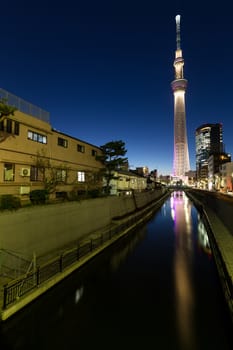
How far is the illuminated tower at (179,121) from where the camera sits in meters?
175

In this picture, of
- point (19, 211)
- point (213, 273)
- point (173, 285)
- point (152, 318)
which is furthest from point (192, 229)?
point (19, 211)

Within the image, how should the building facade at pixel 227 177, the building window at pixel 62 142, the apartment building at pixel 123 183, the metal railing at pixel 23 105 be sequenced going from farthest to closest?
the building facade at pixel 227 177
the apartment building at pixel 123 183
the building window at pixel 62 142
the metal railing at pixel 23 105

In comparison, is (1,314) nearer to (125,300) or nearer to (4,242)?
(4,242)

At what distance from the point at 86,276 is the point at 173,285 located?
5.42 m

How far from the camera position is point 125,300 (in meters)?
11.4

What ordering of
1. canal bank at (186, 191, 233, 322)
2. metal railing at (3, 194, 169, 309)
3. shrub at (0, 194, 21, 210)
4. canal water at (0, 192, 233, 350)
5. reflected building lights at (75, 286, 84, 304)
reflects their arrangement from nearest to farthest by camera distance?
canal water at (0, 192, 233, 350)
metal railing at (3, 194, 169, 309)
canal bank at (186, 191, 233, 322)
reflected building lights at (75, 286, 84, 304)
shrub at (0, 194, 21, 210)

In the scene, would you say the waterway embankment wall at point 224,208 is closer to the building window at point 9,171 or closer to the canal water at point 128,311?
the canal water at point 128,311

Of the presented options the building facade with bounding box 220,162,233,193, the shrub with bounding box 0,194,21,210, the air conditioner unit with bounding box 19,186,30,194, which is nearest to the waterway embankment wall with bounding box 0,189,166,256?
the shrub with bounding box 0,194,21,210

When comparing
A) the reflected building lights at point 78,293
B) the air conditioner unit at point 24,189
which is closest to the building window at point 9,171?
the air conditioner unit at point 24,189

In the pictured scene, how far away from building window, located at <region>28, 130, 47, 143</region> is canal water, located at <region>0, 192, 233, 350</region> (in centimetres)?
1127

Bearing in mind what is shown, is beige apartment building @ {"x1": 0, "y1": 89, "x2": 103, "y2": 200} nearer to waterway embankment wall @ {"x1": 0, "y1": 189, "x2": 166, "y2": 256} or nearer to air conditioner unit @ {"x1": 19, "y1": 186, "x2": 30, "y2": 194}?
air conditioner unit @ {"x1": 19, "y1": 186, "x2": 30, "y2": 194}

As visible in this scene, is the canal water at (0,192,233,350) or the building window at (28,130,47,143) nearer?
the canal water at (0,192,233,350)

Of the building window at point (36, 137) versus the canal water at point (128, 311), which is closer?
the canal water at point (128, 311)

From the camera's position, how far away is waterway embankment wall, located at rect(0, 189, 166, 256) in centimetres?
1164
